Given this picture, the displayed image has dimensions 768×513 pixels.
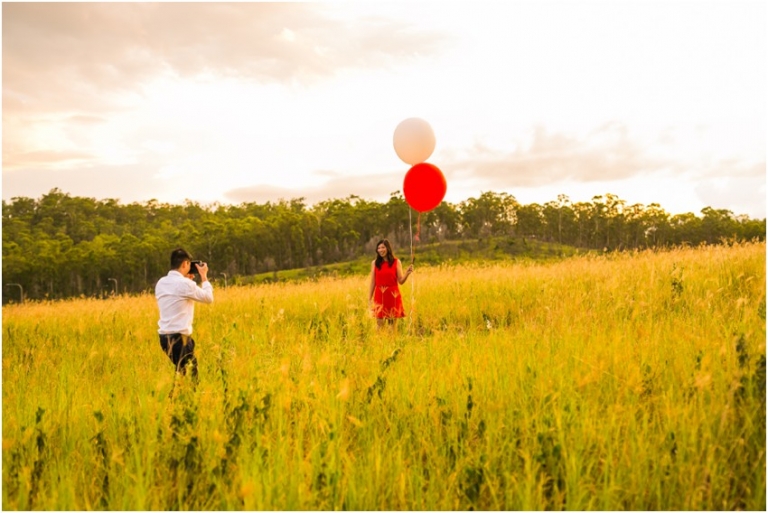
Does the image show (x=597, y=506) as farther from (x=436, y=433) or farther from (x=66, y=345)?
(x=66, y=345)

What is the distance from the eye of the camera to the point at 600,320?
616 cm

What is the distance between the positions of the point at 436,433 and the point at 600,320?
3671 millimetres

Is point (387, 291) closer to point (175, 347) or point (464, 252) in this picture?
point (175, 347)

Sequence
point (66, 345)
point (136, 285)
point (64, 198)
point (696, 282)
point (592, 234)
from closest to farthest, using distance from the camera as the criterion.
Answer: point (696, 282) < point (66, 345) < point (136, 285) < point (592, 234) < point (64, 198)

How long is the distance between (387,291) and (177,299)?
331 cm

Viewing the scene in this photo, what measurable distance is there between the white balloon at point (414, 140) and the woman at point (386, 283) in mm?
1650

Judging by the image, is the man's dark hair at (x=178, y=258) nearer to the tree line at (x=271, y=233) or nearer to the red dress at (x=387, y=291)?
the red dress at (x=387, y=291)

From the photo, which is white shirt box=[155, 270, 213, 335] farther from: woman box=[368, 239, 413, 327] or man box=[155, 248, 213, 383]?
woman box=[368, 239, 413, 327]

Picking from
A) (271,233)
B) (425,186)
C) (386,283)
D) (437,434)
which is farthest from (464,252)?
(437,434)

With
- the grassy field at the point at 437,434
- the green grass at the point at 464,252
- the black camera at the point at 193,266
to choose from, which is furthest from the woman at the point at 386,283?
the green grass at the point at 464,252

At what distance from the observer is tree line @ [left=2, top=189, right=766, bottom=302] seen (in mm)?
71125

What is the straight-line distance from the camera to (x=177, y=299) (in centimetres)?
585

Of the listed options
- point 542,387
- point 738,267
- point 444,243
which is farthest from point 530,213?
point 542,387

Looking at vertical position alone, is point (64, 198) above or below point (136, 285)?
above
